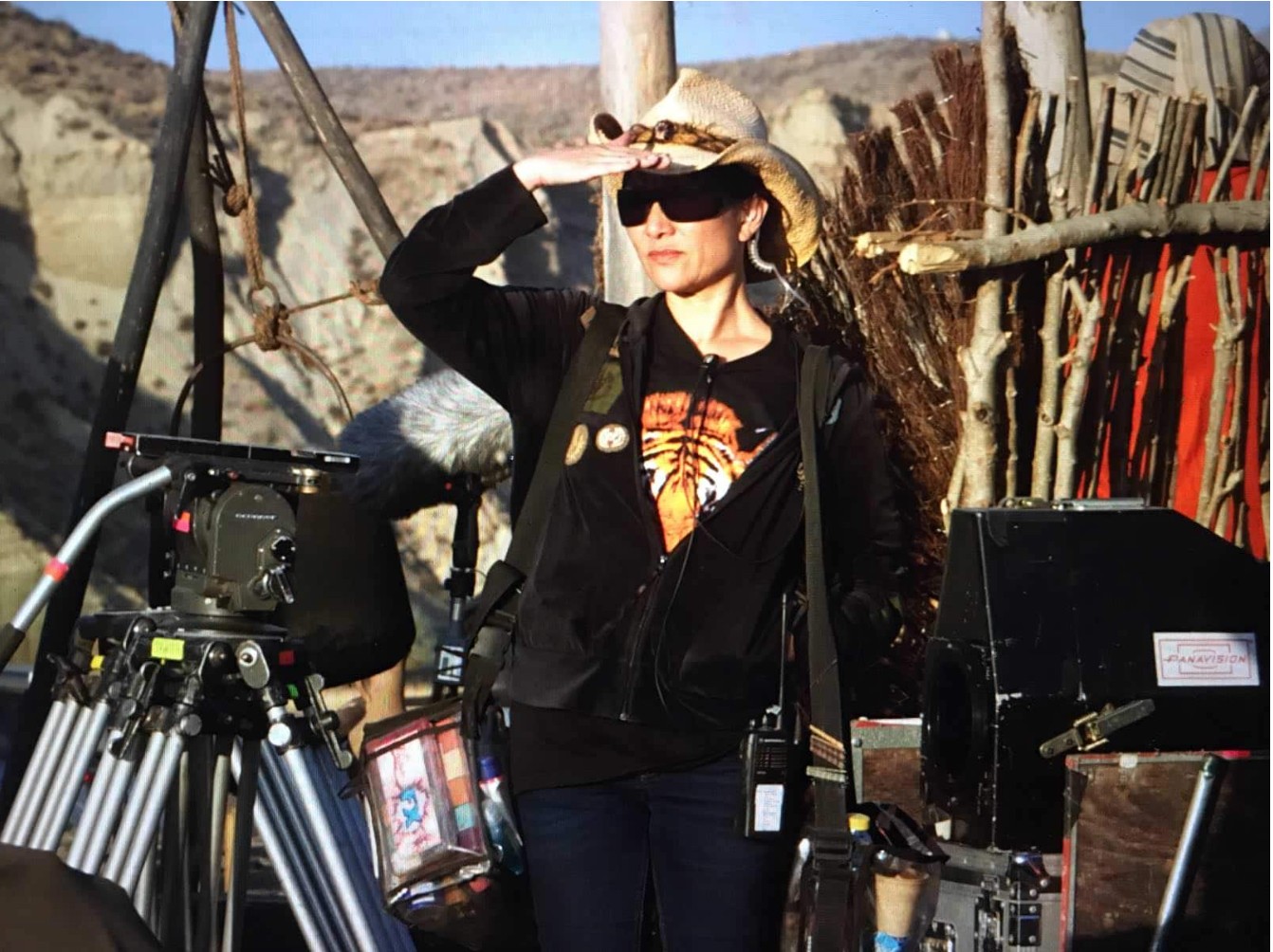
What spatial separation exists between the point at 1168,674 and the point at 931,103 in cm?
169

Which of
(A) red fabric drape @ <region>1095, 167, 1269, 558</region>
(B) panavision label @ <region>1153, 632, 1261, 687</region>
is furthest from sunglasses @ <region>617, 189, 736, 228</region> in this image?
(A) red fabric drape @ <region>1095, 167, 1269, 558</region>

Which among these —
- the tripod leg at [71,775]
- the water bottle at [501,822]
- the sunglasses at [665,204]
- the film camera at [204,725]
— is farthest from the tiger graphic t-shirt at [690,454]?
the tripod leg at [71,775]

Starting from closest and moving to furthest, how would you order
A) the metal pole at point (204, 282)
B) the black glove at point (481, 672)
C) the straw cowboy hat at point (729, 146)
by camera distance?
1. the black glove at point (481, 672)
2. the straw cowboy hat at point (729, 146)
3. the metal pole at point (204, 282)

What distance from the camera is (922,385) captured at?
4289mm

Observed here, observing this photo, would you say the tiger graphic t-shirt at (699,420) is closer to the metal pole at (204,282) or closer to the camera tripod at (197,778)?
the camera tripod at (197,778)

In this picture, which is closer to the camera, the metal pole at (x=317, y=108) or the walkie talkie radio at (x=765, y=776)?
the walkie talkie radio at (x=765, y=776)

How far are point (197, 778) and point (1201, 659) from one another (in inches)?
72.7

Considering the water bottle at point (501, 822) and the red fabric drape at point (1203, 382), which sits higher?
the red fabric drape at point (1203, 382)

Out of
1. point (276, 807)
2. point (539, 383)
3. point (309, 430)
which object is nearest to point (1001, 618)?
point (539, 383)

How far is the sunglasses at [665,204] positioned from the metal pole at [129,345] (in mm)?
1827

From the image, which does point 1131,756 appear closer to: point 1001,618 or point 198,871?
point 1001,618

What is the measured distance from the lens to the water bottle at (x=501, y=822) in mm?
2775

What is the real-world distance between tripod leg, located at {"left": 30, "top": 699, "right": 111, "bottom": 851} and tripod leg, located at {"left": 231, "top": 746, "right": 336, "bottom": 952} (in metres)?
0.26

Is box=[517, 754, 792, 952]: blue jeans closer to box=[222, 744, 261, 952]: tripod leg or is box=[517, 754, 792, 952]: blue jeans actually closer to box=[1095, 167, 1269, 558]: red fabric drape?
box=[222, 744, 261, 952]: tripod leg
